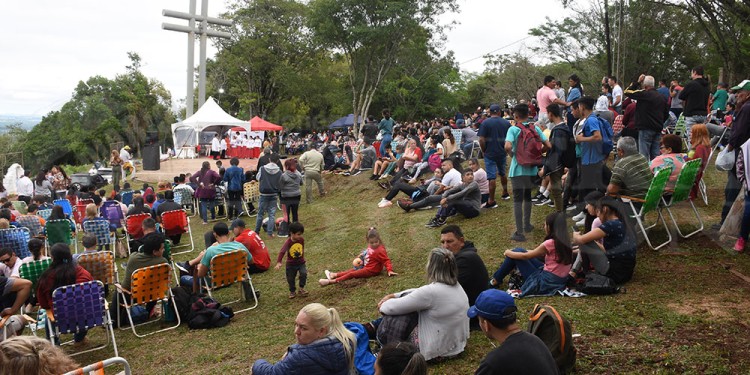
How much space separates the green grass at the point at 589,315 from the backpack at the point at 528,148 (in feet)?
3.77

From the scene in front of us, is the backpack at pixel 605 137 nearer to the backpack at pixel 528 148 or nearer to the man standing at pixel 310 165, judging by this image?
the backpack at pixel 528 148

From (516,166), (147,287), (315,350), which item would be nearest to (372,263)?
(516,166)

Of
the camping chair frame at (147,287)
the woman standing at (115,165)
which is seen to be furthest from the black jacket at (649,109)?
the woman standing at (115,165)

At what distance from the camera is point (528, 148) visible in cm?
783

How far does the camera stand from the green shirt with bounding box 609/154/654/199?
6910 millimetres

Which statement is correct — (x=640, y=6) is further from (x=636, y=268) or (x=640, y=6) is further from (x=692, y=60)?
(x=636, y=268)

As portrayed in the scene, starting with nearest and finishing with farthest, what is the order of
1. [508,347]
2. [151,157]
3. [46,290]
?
[508,347] < [46,290] < [151,157]

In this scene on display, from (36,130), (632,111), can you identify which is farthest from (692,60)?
(36,130)

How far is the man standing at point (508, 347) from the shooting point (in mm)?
2906

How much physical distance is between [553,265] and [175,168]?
955 inches

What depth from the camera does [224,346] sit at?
19.5ft

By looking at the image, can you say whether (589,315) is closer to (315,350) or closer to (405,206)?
(315,350)

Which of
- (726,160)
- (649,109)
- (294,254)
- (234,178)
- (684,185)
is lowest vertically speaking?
(294,254)

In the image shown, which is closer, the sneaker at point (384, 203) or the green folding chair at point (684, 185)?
the green folding chair at point (684, 185)
